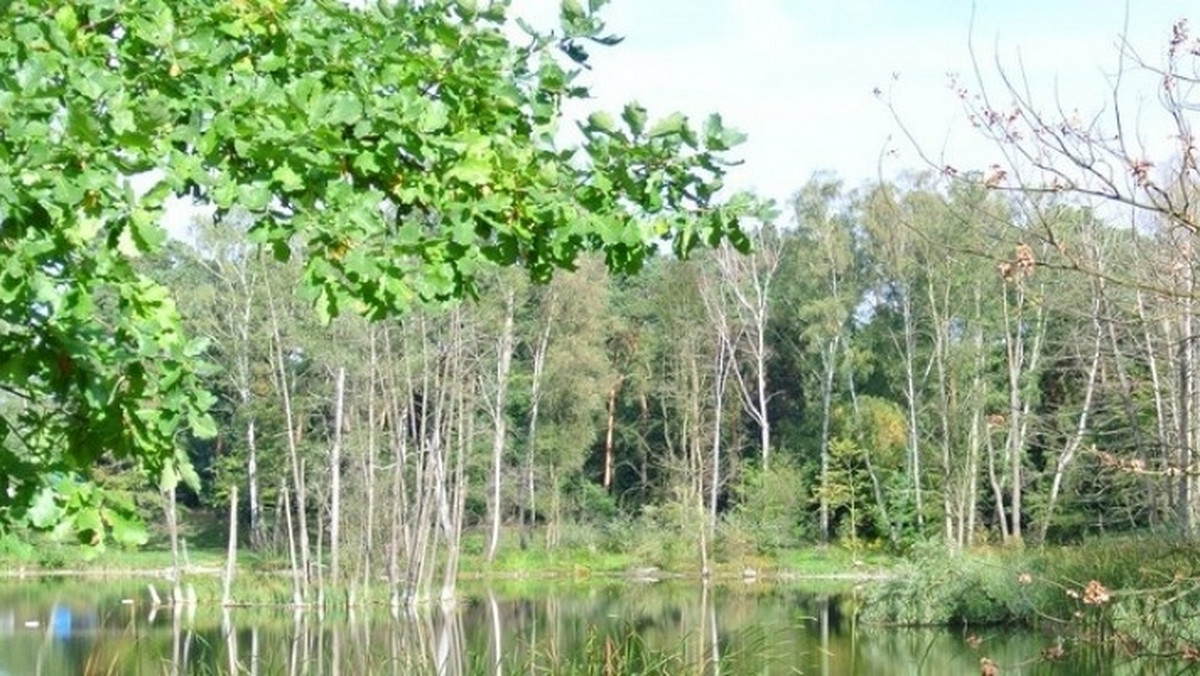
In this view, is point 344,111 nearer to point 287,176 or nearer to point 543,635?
point 287,176

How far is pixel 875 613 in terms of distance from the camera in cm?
2103

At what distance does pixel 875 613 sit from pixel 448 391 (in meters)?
13.4

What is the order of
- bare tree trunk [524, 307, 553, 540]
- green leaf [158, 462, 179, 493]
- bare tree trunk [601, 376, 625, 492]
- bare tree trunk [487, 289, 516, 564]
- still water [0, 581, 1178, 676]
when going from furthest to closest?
bare tree trunk [601, 376, 625, 492] < bare tree trunk [524, 307, 553, 540] < bare tree trunk [487, 289, 516, 564] < still water [0, 581, 1178, 676] < green leaf [158, 462, 179, 493]

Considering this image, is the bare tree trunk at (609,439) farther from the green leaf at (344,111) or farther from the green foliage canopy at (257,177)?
the green leaf at (344,111)

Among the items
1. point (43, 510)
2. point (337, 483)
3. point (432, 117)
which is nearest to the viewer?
point (43, 510)

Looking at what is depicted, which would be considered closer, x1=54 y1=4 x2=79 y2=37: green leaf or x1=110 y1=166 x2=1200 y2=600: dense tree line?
x1=54 y1=4 x2=79 y2=37: green leaf

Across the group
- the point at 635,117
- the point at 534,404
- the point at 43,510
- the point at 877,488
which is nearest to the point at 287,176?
the point at 43,510

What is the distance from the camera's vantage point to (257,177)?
3.11 meters

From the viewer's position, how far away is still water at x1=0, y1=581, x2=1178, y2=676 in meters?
8.19

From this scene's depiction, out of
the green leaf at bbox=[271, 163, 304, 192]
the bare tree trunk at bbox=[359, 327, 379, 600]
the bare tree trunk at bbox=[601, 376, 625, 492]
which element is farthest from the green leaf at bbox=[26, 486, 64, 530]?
the bare tree trunk at bbox=[601, 376, 625, 492]

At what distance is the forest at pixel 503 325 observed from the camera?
2.96 meters

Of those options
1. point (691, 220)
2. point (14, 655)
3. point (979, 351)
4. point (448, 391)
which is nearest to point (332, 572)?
point (448, 391)

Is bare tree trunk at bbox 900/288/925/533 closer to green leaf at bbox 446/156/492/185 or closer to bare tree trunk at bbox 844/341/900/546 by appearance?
bare tree trunk at bbox 844/341/900/546

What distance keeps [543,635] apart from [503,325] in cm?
1803
